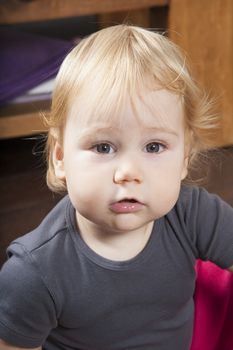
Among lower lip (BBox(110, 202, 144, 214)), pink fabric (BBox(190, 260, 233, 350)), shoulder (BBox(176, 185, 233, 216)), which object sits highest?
lower lip (BBox(110, 202, 144, 214))

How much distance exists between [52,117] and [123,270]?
0.20 meters

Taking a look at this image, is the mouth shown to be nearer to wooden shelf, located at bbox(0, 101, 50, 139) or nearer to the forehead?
the forehead

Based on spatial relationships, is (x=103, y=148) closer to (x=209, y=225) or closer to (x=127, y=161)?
(x=127, y=161)

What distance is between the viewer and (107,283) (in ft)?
2.26

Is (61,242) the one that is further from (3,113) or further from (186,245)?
(3,113)

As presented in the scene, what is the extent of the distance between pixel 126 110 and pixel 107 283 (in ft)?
0.72

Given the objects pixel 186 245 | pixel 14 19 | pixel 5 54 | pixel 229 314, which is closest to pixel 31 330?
pixel 186 245

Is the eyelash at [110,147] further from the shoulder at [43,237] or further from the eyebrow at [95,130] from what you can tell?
the shoulder at [43,237]

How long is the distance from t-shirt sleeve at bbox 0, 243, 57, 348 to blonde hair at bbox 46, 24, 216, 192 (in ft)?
0.52

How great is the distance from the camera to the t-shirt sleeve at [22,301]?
2.15 feet

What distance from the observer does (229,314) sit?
858mm

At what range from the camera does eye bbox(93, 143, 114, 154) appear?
0.61 meters

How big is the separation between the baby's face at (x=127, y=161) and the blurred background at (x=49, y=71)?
63 cm

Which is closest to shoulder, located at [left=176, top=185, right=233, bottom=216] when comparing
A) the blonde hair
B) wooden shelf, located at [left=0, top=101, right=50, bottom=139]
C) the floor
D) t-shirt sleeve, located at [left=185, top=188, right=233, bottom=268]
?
t-shirt sleeve, located at [left=185, top=188, right=233, bottom=268]
